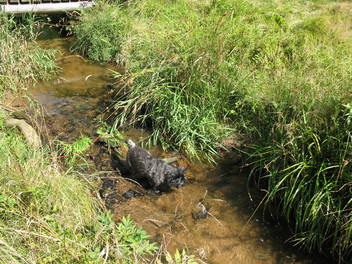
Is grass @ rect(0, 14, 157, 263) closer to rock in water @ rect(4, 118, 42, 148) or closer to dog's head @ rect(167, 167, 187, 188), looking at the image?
rock in water @ rect(4, 118, 42, 148)

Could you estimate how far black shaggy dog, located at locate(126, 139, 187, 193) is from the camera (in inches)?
146

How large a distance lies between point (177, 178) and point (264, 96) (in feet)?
5.25

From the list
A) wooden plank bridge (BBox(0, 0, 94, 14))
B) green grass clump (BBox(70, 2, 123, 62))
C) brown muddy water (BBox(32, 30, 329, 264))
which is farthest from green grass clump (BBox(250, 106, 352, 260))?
wooden plank bridge (BBox(0, 0, 94, 14))

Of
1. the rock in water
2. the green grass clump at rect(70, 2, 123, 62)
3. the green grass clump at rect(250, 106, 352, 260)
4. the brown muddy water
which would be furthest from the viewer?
the green grass clump at rect(70, 2, 123, 62)

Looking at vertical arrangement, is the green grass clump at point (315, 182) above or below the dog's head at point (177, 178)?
above

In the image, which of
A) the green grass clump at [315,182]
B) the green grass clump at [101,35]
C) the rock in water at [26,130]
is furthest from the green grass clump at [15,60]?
the green grass clump at [315,182]

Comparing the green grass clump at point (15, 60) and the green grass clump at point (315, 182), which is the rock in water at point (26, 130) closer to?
the green grass clump at point (15, 60)

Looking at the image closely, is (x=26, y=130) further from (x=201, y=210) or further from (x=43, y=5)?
(x=43, y=5)

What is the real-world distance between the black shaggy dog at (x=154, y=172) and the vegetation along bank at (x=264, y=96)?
2.28ft

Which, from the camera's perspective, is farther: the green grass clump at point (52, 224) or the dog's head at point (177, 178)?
the dog's head at point (177, 178)

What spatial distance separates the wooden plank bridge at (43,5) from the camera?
713 centimetres

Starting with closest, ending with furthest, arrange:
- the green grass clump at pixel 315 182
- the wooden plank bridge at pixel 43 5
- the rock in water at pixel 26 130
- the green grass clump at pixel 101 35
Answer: the green grass clump at pixel 315 182 → the rock in water at pixel 26 130 → the wooden plank bridge at pixel 43 5 → the green grass clump at pixel 101 35

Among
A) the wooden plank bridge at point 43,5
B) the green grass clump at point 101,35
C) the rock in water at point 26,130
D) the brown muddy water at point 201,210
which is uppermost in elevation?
the wooden plank bridge at point 43,5

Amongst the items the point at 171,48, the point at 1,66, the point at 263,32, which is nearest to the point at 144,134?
the point at 171,48
